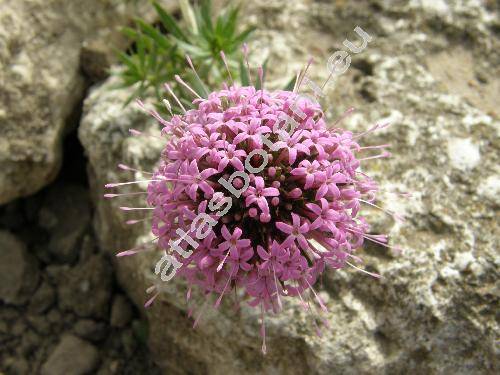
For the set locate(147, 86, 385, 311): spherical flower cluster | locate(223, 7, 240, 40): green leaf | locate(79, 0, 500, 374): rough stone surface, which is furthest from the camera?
locate(223, 7, 240, 40): green leaf

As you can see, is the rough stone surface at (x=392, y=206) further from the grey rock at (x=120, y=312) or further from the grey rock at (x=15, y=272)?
the grey rock at (x=15, y=272)

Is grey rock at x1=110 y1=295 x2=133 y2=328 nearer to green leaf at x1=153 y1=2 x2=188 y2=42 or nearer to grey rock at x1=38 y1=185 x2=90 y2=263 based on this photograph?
grey rock at x1=38 y1=185 x2=90 y2=263

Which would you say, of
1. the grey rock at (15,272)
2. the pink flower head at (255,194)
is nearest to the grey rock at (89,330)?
the grey rock at (15,272)

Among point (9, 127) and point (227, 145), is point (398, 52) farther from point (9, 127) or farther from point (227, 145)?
point (9, 127)

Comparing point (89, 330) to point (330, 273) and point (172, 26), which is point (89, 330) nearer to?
point (330, 273)

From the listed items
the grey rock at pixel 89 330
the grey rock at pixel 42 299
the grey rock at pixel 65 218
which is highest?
the grey rock at pixel 65 218

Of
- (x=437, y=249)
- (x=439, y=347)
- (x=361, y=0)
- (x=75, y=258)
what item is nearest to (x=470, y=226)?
(x=437, y=249)

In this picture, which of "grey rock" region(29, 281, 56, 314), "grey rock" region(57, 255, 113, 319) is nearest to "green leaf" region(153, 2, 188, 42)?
"grey rock" region(57, 255, 113, 319)
